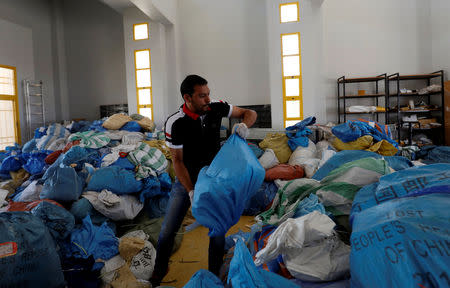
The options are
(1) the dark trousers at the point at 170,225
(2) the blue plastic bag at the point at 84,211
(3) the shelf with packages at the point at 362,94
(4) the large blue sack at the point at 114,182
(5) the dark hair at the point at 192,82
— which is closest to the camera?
(5) the dark hair at the point at 192,82

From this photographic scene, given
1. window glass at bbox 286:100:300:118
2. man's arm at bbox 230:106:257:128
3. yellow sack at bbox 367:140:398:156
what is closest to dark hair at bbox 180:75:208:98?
man's arm at bbox 230:106:257:128

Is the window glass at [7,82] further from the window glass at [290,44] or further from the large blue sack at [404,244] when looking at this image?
the large blue sack at [404,244]

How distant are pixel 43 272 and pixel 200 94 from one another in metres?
1.18

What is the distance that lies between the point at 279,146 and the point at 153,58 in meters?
3.26

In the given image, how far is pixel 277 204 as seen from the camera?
154 cm

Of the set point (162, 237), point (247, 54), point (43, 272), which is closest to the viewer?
point (43, 272)

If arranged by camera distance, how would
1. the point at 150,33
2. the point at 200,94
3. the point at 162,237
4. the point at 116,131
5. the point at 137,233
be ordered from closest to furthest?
the point at 200,94
the point at 162,237
the point at 137,233
the point at 116,131
the point at 150,33

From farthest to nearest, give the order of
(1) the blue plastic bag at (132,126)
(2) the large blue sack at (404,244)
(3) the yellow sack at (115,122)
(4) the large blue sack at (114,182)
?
(1) the blue plastic bag at (132,126) → (3) the yellow sack at (115,122) → (4) the large blue sack at (114,182) → (2) the large blue sack at (404,244)

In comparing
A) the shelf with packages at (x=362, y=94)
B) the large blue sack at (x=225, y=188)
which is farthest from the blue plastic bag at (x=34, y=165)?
the shelf with packages at (x=362, y=94)

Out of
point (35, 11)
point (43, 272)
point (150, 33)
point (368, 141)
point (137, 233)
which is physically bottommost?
point (137, 233)

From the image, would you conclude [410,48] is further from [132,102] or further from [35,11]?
[35,11]

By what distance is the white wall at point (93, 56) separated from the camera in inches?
257

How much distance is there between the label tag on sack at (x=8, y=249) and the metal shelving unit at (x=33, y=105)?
20.3 feet

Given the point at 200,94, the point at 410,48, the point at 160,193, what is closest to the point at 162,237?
the point at 200,94
